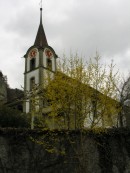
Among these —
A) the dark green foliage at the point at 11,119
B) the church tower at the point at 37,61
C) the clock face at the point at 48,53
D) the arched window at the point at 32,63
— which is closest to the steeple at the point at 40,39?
the church tower at the point at 37,61

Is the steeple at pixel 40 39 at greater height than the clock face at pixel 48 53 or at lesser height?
greater

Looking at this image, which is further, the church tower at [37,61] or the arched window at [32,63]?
the arched window at [32,63]

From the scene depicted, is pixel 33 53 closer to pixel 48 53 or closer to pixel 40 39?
pixel 48 53

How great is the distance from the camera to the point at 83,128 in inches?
610

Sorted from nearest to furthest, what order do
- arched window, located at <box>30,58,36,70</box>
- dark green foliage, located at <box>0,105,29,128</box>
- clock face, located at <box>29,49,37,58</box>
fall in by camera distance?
dark green foliage, located at <box>0,105,29,128</box>, arched window, located at <box>30,58,36,70</box>, clock face, located at <box>29,49,37,58</box>

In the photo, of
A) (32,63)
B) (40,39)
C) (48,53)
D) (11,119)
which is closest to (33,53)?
(32,63)

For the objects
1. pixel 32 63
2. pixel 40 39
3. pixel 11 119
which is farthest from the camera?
pixel 40 39

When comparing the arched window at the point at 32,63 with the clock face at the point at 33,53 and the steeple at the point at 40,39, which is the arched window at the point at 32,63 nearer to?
the clock face at the point at 33,53

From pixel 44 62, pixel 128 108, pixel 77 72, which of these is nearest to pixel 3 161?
pixel 77 72

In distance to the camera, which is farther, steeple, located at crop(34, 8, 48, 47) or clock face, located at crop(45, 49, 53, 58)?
steeple, located at crop(34, 8, 48, 47)

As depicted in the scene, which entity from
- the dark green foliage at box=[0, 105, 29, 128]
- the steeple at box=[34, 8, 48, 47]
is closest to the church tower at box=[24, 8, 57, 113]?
the steeple at box=[34, 8, 48, 47]

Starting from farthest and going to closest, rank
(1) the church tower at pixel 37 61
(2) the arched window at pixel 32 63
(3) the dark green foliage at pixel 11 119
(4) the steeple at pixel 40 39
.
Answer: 1. (4) the steeple at pixel 40 39
2. (2) the arched window at pixel 32 63
3. (1) the church tower at pixel 37 61
4. (3) the dark green foliage at pixel 11 119

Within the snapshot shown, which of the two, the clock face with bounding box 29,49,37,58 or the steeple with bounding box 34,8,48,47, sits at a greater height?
the steeple with bounding box 34,8,48,47

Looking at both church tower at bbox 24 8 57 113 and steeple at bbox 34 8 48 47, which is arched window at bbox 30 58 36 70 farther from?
steeple at bbox 34 8 48 47
